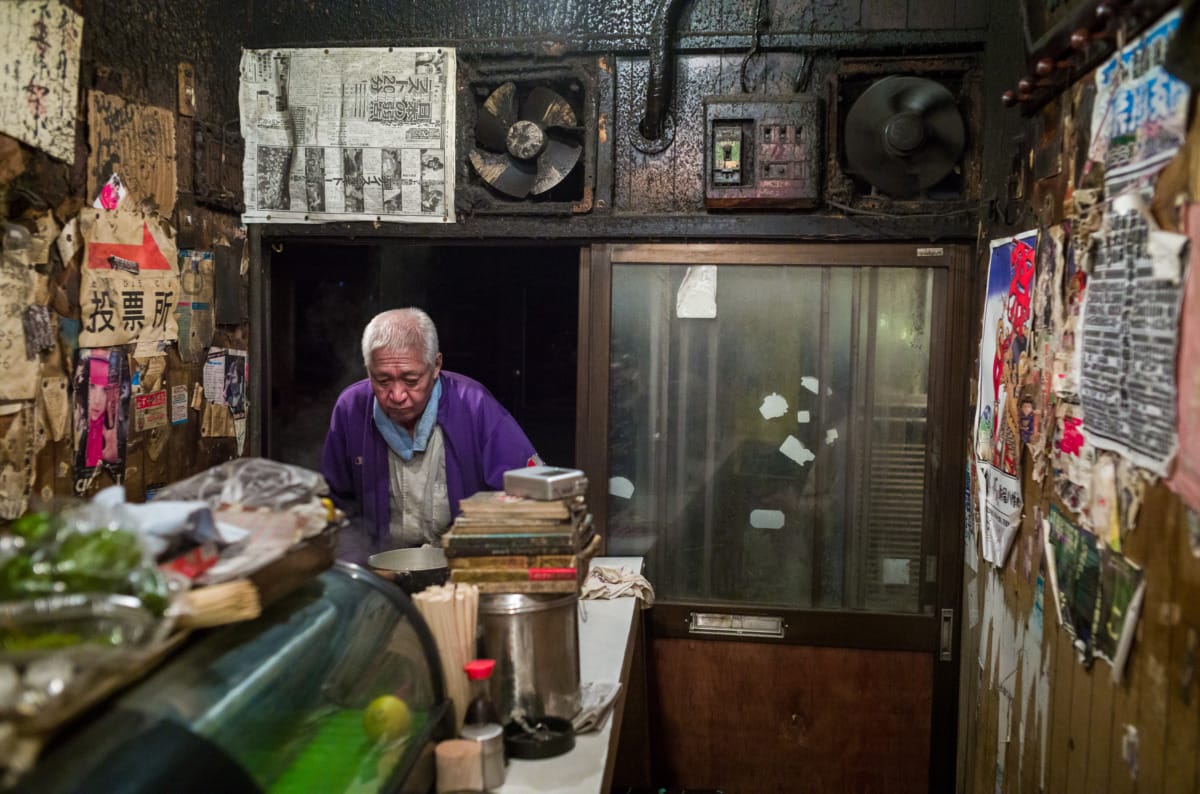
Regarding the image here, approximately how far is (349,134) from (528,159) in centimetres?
83

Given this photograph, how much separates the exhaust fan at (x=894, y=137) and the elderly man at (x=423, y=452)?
186 cm

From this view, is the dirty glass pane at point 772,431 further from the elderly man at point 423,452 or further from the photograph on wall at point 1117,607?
the photograph on wall at point 1117,607

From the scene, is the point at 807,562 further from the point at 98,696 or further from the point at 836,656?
the point at 98,696

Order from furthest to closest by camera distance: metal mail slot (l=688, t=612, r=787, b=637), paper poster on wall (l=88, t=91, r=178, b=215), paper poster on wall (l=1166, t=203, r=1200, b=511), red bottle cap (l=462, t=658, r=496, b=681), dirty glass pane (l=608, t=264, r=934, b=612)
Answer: metal mail slot (l=688, t=612, r=787, b=637), dirty glass pane (l=608, t=264, r=934, b=612), paper poster on wall (l=88, t=91, r=178, b=215), red bottle cap (l=462, t=658, r=496, b=681), paper poster on wall (l=1166, t=203, r=1200, b=511)

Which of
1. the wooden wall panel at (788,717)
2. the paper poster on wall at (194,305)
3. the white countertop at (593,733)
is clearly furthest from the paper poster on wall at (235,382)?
the wooden wall panel at (788,717)

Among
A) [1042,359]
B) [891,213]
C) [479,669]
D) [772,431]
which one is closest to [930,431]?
[772,431]

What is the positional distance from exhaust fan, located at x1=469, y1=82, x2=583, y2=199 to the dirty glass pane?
54 centimetres

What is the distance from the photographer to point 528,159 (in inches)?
160

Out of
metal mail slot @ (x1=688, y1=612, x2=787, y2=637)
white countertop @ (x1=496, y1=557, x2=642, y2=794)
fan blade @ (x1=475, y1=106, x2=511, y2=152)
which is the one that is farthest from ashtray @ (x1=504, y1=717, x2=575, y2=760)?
fan blade @ (x1=475, y1=106, x2=511, y2=152)

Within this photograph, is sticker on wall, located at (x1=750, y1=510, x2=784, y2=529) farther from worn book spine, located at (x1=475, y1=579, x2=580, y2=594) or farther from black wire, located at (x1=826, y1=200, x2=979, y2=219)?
worn book spine, located at (x1=475, y1=579, x2=580, y2=594)

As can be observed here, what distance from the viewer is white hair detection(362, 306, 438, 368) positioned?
3.76m

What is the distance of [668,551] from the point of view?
4266 mm

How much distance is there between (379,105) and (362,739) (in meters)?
3.07

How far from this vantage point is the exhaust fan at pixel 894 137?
3.81 metres
